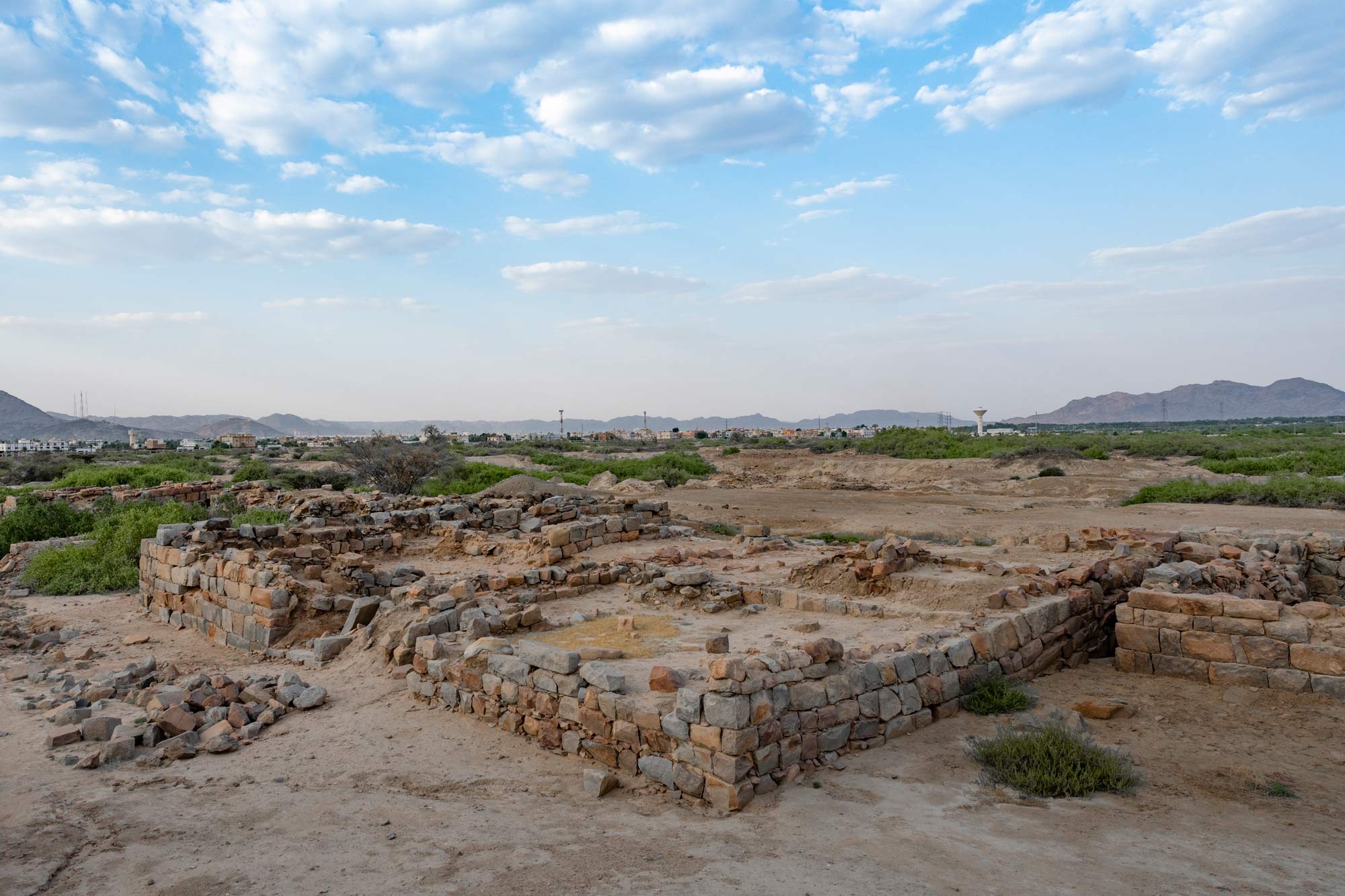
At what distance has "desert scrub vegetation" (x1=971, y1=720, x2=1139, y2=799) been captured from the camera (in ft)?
17.4

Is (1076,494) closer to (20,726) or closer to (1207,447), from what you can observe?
(1207,447)

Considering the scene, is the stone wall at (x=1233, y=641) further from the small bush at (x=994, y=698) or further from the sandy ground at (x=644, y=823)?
the small bush at (x=994, y=698)

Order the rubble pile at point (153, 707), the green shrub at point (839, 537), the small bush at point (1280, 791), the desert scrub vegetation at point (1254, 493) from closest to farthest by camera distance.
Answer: the small bush at point (1280, 791)
the rubble pile at point (153, 707)
the green shrub at point (839, 537)
the desert scrub vegetation at point (1254, 493)

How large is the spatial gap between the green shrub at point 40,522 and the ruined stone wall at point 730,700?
47.8ft

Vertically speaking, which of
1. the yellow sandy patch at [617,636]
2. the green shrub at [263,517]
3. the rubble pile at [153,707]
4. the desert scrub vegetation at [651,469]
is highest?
the green shrub at [263,517]

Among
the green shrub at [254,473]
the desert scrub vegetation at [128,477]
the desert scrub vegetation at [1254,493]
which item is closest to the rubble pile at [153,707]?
the desert scrub vegetation at [128,477]

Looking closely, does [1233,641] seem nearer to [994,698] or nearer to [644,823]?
[994,698]

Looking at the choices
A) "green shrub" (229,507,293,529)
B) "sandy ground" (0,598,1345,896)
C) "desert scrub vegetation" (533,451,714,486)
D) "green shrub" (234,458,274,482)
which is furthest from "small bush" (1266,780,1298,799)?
"green shrub" (234,458,274,482)

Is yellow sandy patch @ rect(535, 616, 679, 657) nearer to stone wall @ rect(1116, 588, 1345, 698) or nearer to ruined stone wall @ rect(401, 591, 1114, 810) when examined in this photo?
ruined stone wall @ rect(401, 591, 1114, 810)

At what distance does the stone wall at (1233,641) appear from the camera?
7094 mm

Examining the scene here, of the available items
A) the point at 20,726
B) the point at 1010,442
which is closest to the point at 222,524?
the point at 20,726

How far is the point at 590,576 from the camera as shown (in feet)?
36.5

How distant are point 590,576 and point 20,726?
6444 millimetres

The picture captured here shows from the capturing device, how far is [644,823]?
502 cm
